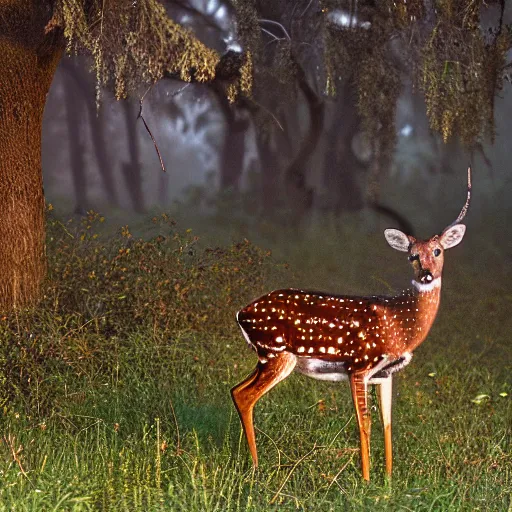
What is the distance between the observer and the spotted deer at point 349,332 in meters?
3.94

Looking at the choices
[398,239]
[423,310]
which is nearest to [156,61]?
[398,239]

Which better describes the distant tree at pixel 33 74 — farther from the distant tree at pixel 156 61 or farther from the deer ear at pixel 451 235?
the deer ear at pixel 451 235

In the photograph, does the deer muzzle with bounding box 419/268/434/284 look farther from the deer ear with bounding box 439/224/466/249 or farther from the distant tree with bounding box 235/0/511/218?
the distant tree with bounding box 235/0/511/218

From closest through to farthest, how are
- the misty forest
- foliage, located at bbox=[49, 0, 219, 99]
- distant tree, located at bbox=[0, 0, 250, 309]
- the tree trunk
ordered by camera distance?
the misty forest, foliage, located at bbox=[49, 0, 219, 99], distant tree, located at bbox=[0, 0, 250, 309], the tree trunk

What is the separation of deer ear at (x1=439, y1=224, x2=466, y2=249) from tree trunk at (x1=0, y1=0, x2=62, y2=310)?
10.7ft

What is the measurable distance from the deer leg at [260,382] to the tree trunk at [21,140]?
8.68 ft

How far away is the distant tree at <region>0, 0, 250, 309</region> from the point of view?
5.66 metres

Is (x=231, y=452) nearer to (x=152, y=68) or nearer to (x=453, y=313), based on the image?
(x=152, y=68)

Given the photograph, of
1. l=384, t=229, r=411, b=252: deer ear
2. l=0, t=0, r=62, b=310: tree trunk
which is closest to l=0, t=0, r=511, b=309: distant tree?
l=0, t=0, r=62, b=310: tree trunk

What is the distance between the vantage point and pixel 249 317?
160 inches

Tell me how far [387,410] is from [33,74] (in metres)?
3.59

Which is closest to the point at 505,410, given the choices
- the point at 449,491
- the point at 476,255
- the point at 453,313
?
the point at 449,491

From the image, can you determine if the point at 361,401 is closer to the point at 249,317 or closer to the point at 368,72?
the point at 249,317

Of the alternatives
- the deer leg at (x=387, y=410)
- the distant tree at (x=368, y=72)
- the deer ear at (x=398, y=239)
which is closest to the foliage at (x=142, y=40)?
the distant tree at (x=368, y=72)
